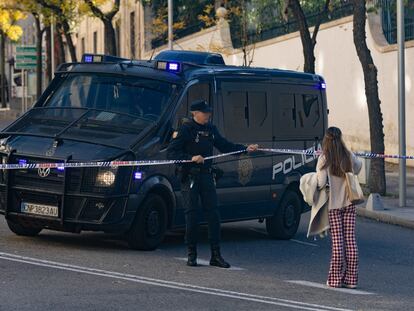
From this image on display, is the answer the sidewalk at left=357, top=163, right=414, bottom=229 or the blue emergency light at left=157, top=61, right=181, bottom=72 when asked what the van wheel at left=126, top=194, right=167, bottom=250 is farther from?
the sidewalk at left=357, top=163, right=414, bottom=229

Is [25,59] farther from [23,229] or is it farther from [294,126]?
[23,229]

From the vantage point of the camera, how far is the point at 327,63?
105 ft

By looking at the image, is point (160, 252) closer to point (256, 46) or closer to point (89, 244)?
point (89, 244)

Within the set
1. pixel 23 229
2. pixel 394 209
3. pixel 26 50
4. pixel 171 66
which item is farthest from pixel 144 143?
pixel 26 50

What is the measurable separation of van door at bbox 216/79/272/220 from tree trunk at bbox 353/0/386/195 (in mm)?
6927

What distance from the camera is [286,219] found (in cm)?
1522

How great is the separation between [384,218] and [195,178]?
7.58 meters

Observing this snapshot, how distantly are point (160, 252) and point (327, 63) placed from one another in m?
20.1

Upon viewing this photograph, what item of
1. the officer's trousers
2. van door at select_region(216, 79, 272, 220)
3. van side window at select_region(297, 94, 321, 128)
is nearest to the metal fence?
van side window at select_region(297, 94, 321, 128)


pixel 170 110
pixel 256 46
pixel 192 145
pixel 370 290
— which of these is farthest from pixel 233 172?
pixel 256 46

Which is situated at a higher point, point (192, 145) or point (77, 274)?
point (192, 145)

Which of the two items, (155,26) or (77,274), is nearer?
(77,274)

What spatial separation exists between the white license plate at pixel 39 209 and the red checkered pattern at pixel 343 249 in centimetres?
324

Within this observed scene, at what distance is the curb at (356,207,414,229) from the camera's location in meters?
17.9
